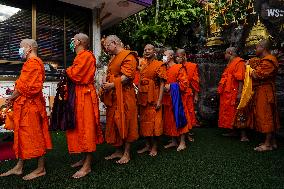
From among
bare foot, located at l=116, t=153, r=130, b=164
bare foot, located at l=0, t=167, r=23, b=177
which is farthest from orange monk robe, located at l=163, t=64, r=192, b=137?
bare foot, located at l=0, t=167, r=23, b=177

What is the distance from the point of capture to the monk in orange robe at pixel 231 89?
6.66m

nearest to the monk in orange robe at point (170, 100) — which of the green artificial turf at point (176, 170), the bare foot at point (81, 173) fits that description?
the green artificial turf at point (176, 170)

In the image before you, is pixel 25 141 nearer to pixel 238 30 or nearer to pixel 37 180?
pixel 37 180

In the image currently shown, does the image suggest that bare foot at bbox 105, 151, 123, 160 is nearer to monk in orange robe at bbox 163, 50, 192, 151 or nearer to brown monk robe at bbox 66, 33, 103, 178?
brown monk robe at bbox 66, 33, 103, 178

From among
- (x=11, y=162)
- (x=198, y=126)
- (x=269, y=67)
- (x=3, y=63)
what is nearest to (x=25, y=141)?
(x=11, y=162)

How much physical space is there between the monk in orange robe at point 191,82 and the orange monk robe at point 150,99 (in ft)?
4.31

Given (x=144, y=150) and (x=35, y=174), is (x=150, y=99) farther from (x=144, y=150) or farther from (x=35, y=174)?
(x=35, y=174)

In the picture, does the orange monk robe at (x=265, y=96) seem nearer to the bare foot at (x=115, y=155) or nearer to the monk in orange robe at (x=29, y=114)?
the bare foot at (x=115, y=155)

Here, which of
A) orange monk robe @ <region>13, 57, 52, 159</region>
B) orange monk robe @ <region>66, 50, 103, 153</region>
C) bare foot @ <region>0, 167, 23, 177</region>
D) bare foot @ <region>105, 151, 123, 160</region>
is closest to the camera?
orange monk robe @ <region>13, 57, 52, 159</region>

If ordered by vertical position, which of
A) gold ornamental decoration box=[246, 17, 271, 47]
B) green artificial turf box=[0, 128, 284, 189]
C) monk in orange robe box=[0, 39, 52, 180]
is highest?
gold ornamental decoration box=[246, 17, 271, 47]

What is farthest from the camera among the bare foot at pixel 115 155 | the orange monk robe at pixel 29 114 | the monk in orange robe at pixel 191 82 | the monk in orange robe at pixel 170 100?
the monk in orange robe at pixel 191 82

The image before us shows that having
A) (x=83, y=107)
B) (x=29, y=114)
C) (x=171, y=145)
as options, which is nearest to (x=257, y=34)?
(x=171, y=145)

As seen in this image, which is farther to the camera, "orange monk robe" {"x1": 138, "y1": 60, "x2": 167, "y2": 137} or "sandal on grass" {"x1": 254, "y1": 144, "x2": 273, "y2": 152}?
"sandal on grass" {"x1": 254, "y1": 144, "x2": 273, "y2": 152}

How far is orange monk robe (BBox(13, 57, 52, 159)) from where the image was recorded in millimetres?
4035
